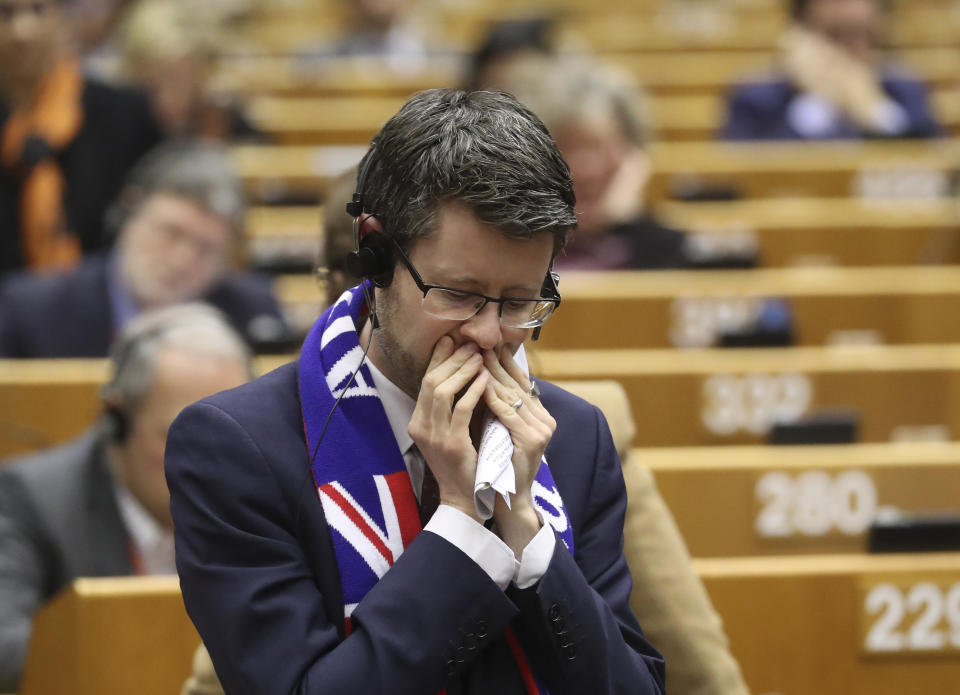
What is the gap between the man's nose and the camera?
1.59 meters

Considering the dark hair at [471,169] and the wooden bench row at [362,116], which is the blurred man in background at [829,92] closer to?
the wooden bench row at [362,116]

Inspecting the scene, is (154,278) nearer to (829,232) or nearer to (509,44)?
(509,44)

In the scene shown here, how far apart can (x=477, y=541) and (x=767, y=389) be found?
2258mm

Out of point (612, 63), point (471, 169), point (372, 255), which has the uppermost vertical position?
point (471, 169)

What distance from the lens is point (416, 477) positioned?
1693 mm

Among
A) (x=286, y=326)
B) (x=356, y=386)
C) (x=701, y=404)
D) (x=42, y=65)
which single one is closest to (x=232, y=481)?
(x=356, y=386)

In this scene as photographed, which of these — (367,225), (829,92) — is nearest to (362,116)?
(829,92)

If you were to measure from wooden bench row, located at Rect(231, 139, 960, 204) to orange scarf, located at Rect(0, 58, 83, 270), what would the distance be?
35.9 inches

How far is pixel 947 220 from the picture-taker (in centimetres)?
541

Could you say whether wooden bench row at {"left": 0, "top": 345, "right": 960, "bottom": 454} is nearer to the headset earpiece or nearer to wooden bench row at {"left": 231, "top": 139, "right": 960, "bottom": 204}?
the headset earpiece

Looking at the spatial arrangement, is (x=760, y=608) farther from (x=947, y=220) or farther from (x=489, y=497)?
(x=947, y=220)

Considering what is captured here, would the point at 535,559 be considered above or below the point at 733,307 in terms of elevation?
above

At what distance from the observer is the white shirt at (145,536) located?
2.80m

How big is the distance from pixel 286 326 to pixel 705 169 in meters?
2.46
